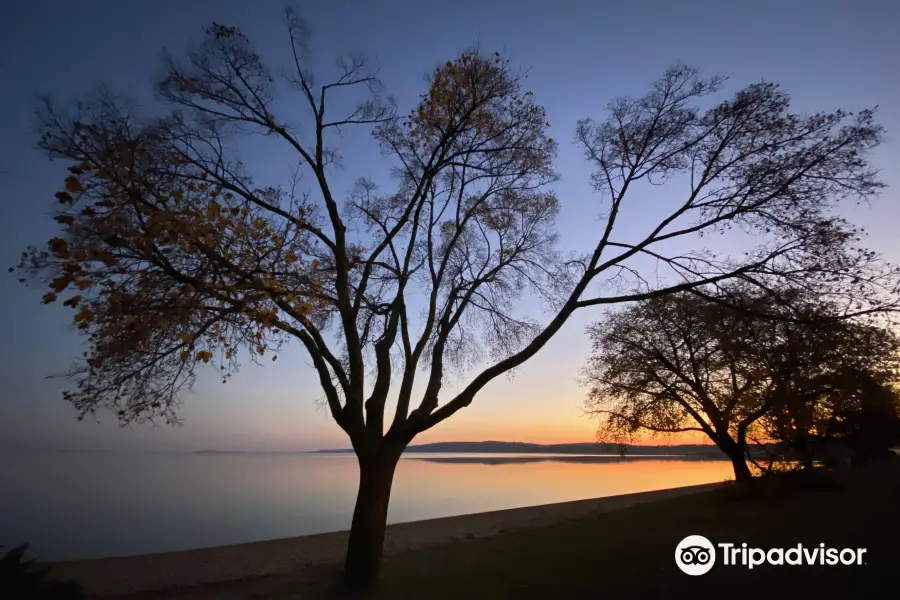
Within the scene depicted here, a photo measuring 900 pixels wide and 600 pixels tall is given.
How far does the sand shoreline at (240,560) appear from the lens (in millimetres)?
9891

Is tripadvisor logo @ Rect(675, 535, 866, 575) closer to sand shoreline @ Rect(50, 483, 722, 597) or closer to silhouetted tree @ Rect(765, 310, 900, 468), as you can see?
silhouetted tree @ Rect(765, 310, 900, 468)

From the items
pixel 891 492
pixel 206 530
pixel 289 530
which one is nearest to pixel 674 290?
pixel 891 492

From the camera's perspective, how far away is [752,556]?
8.23 metres

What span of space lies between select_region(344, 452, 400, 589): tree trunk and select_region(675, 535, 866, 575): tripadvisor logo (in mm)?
4706

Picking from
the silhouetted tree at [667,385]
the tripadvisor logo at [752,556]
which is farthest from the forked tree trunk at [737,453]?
the tripadvisor logo at [752,556]

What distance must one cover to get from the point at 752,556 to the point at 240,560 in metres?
10.0

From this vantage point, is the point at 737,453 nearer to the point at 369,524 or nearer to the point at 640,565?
the point at 640,565

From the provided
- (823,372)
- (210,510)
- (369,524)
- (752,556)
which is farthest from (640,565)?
(210,510)

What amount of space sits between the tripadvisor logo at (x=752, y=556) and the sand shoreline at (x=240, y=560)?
6395 mm

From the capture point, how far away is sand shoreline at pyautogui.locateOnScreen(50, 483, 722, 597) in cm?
989

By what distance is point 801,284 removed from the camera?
28.4 ft

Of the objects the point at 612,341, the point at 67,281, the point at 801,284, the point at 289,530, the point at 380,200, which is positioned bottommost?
the point at 289,530

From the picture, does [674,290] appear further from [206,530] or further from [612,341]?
[206,530]

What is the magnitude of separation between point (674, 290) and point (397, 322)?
16.9ft
